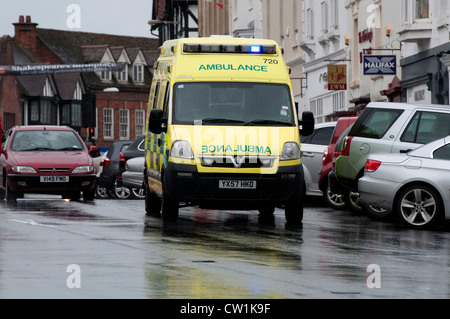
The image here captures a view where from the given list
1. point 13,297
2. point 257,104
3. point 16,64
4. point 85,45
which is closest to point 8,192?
point 257,104

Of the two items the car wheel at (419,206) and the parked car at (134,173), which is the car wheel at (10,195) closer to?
the parked car at (134,173)

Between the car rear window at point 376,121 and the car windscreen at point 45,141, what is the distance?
8.57 m

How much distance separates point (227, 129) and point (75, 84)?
89.9m

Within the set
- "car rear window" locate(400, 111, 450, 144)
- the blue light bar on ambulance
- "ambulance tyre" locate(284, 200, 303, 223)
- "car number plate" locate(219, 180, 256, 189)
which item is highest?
the blue light bar on ambulance

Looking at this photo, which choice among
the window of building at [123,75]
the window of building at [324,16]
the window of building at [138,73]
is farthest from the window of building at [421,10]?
the window of building at [138,73]

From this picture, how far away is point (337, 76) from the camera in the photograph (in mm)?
42938

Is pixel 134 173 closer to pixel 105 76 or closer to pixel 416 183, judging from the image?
pixel 416 183

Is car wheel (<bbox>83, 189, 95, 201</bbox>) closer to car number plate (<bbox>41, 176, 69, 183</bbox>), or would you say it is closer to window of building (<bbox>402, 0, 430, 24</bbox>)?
car number plate (<bbox>41, 176, 69, 183</bbox>)

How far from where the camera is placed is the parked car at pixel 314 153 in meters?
24.5

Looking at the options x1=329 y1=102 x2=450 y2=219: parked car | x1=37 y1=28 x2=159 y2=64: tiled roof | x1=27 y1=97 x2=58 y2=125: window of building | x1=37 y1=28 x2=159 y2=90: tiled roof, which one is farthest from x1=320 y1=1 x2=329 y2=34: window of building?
x1=37 y1=28 x2=159 y2=64: tiled roof

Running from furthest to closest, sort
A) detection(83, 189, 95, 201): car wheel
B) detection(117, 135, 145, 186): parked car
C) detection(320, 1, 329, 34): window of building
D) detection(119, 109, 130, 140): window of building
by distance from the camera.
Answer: detection(119, 109, 130, 140): window of building, detection(320, 1, 329, 34): window of building, detection(117, 135, 145, 186): parked car, detection(83, 189, 95, 201): car wheel

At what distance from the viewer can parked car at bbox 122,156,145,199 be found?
93.3ft

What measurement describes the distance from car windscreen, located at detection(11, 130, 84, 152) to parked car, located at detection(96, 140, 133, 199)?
4225mm

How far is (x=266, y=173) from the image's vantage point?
57.9ft
